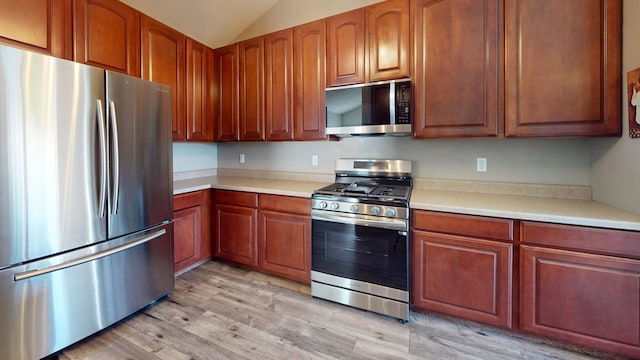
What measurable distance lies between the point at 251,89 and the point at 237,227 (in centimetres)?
145

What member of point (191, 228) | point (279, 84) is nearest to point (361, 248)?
point (191, 228)

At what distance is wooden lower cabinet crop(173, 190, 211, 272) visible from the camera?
250 cm

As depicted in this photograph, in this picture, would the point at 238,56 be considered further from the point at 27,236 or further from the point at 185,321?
the point at 185,321

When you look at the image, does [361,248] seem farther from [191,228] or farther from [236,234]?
[191,228]

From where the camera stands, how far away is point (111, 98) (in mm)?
1743

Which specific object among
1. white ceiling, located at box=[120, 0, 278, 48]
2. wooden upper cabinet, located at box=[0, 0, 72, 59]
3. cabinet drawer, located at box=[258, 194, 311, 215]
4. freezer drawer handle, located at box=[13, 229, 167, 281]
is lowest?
freezer drawer handle, located at box=[13, 229, 167, 281]

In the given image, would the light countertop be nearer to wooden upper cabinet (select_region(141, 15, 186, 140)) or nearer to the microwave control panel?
the microwave control panel

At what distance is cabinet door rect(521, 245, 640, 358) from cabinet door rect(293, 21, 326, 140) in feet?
6.10

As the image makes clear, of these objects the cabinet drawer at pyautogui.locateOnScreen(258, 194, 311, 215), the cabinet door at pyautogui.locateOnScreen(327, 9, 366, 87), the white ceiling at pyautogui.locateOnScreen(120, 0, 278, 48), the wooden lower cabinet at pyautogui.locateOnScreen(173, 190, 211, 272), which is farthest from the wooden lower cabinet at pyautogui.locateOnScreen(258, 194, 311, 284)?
the white ceiling at pyautogui.locateOnScreen(120, 0, 278, 48)

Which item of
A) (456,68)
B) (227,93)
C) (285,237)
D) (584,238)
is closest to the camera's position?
(584,238)

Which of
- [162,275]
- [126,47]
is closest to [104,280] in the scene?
[162,275]

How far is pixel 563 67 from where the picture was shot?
1740 mm

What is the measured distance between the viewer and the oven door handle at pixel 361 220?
6.29ft

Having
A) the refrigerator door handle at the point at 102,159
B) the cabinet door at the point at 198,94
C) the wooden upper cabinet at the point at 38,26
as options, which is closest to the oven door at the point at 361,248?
the refrigerator door handle at the point at 102,159
